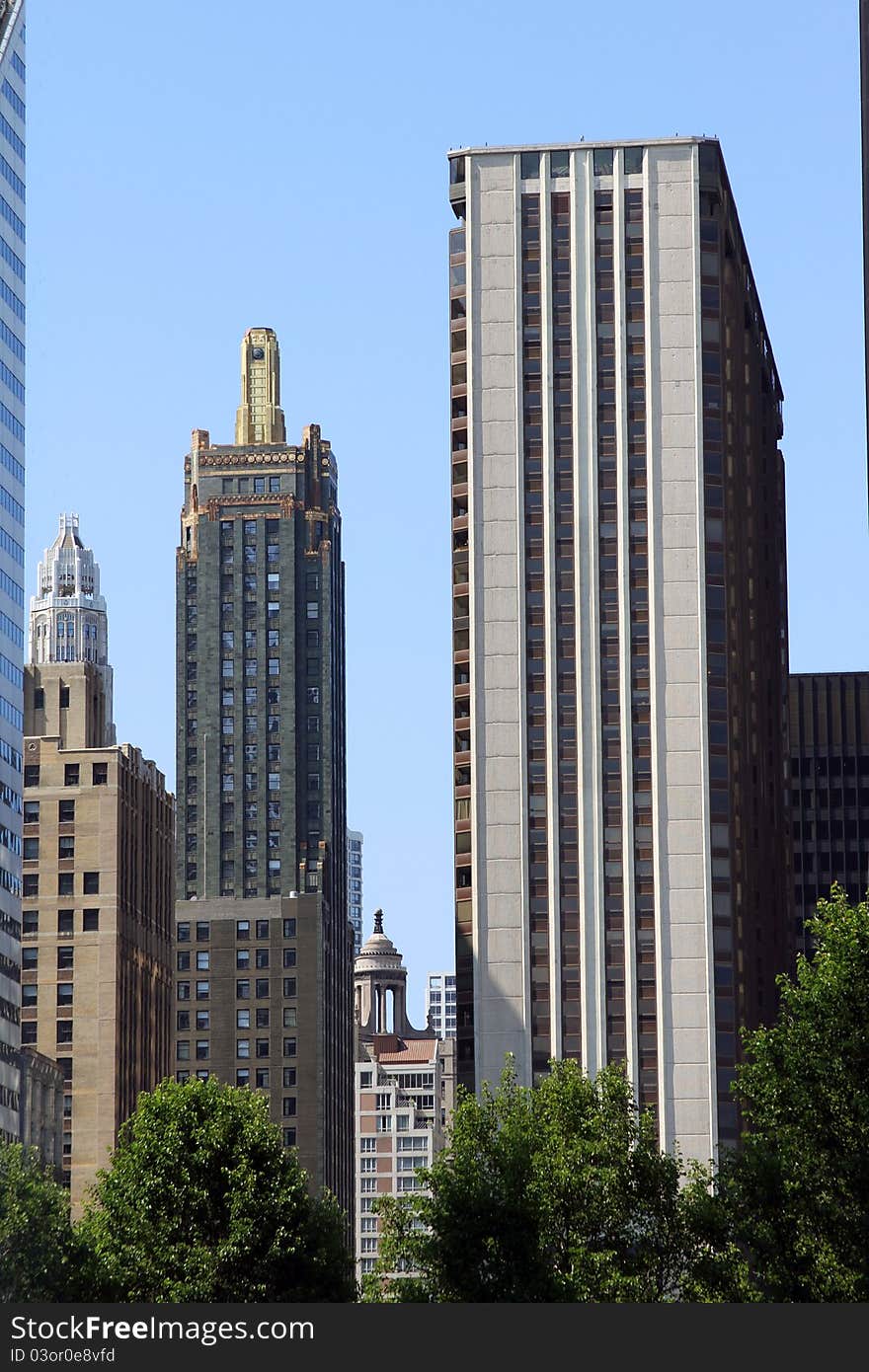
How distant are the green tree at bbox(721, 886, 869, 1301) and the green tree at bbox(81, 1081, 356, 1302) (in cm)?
1640

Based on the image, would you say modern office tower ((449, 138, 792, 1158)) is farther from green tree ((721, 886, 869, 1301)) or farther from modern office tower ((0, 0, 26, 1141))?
green tree ((721, 886, 869, 1301))

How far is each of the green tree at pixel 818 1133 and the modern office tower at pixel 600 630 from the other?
Result: 3346 inches

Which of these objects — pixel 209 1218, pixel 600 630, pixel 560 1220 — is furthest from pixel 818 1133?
pixel 600 630

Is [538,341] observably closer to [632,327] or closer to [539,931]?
[632,327]

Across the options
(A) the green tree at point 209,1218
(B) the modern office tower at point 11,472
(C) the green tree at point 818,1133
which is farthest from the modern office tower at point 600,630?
(C) the green tree at point 818,1133

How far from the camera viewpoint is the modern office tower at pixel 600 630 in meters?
173

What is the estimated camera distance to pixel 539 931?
173625mm

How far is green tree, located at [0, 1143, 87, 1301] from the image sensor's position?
290ft

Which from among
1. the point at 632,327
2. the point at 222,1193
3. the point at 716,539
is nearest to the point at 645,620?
the point at 716,539

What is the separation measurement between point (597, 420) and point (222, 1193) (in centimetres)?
9646

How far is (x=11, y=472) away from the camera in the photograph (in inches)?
5084

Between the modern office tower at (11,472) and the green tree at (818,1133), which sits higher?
the modern office tower at (11,472)

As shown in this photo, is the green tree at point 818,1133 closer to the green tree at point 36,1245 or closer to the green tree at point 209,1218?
the green tree at point 209,1218

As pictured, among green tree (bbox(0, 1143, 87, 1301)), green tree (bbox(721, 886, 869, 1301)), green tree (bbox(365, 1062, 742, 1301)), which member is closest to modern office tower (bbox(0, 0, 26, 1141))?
green tree (bbox(0, 1143, 87, 1301))
